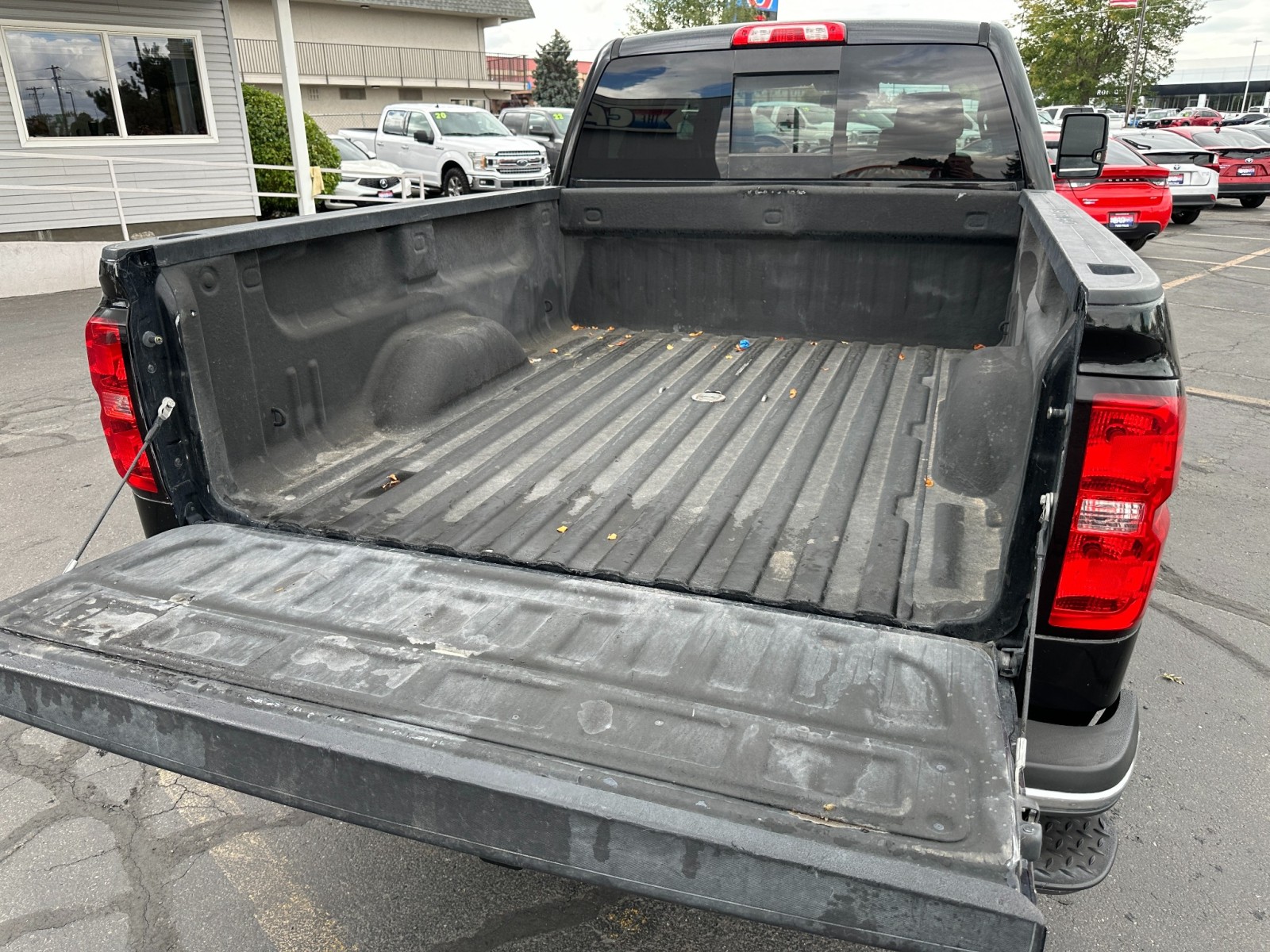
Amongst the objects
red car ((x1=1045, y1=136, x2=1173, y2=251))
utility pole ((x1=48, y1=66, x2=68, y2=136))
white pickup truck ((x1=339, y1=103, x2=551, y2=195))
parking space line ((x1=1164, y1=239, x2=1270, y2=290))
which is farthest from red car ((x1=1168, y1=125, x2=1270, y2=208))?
utility pole ((x1=48, y1=66, x2=68, y2=136))

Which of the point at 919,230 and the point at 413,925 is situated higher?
the point at 919,230

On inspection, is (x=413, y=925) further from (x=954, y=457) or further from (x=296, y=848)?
(x=954, y=457)

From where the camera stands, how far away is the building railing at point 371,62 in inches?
1423

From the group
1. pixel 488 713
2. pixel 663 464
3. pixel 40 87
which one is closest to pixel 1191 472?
pixel 663 464

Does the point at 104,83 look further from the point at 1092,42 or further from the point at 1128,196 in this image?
the point at 1092,42

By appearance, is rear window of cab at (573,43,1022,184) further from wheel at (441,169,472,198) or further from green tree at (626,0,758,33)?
green tree at (626,0,758,33)

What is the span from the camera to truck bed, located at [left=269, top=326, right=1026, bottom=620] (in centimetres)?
233

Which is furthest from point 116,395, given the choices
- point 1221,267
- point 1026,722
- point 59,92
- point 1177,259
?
point 1177,259

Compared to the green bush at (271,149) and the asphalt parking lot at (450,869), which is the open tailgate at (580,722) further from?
the green bush at (271,149)

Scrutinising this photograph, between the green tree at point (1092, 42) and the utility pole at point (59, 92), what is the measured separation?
4264 cm

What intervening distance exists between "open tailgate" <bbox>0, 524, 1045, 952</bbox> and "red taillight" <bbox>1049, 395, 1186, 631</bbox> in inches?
9.2

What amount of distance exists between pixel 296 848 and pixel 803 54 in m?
3.82

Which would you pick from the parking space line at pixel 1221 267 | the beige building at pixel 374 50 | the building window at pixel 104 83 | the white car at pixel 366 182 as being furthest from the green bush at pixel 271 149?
the beige building at pixel 374 50

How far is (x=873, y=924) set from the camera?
1.30 meters
